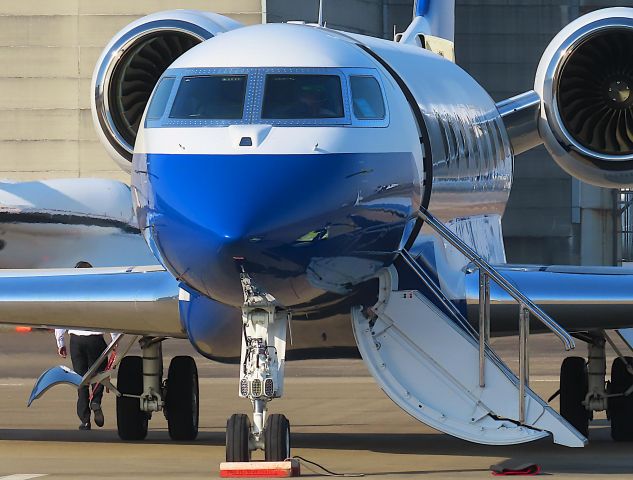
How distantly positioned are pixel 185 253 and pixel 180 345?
21.5 m

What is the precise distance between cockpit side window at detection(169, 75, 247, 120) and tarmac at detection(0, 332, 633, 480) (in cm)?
263

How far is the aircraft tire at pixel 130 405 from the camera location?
51.3 feet

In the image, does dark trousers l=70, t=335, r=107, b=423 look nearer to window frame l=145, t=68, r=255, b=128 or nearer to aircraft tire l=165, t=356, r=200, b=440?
aircraft tire l=165, t=356, r=200, b=440

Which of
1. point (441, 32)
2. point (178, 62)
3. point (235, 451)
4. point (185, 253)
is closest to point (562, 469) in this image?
point (235, 451)

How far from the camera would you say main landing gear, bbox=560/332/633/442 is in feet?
51.2

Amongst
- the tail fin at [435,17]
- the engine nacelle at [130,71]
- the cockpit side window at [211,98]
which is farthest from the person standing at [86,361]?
the tail fin at [435,17]

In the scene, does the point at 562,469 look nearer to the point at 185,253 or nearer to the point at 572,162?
the point at 185,253

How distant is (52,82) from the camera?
45094 millimetres

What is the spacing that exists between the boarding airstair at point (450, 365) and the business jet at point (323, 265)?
0.02 m

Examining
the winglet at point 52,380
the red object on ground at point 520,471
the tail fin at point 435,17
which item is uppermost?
the tail fin at point 435,17

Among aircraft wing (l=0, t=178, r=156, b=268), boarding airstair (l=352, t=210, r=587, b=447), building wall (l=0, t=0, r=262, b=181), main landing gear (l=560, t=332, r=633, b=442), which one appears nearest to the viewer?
boarding airstair (l=352, t=210, r=587, b=447)

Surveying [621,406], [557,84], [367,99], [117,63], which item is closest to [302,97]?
[367,99]

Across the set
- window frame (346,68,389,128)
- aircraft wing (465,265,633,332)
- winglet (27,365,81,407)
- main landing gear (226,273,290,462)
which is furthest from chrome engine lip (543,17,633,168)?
main landing gear (226,273,290,462)

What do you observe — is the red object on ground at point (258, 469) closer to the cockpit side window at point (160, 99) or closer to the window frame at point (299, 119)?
the window frame at point (299, 119)
